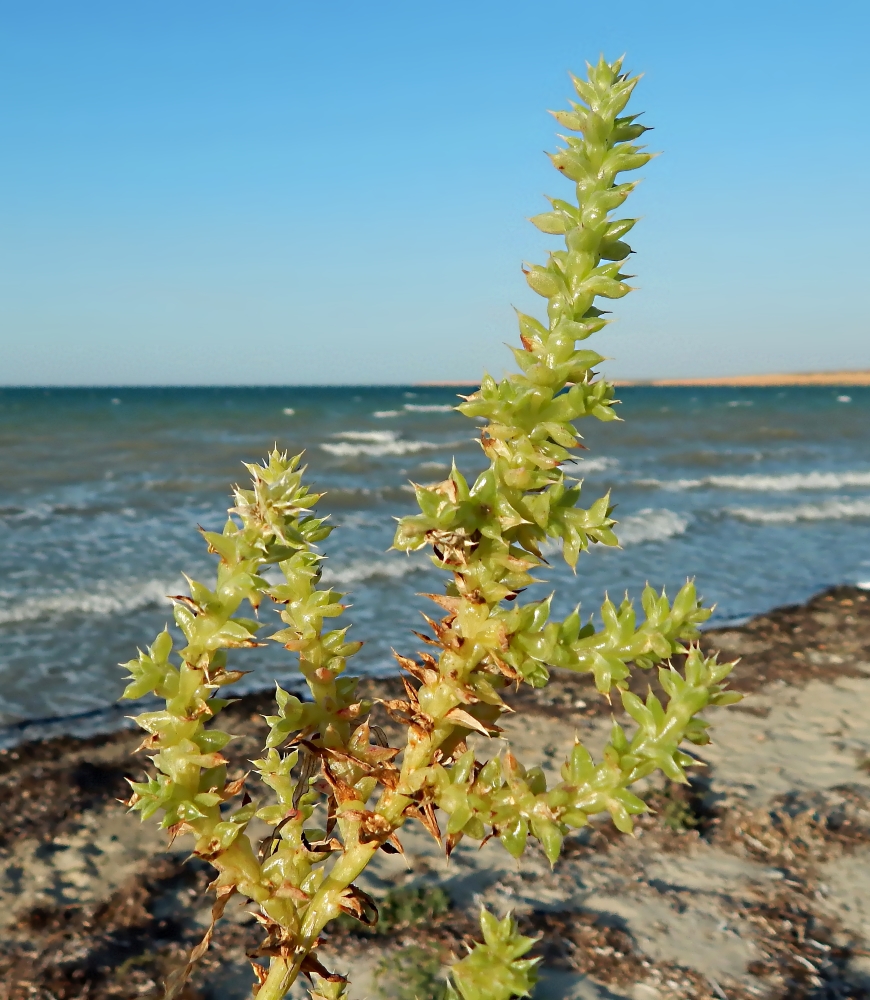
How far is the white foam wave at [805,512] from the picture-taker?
21030 millimetres

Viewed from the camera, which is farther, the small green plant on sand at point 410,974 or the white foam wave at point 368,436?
the white foam wave at point 368,436

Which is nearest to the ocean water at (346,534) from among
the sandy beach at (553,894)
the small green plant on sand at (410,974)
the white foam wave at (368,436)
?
the white foam wave at (368,436)

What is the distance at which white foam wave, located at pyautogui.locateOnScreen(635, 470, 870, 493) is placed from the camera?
2667cm

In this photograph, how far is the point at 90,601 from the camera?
41.8 ft

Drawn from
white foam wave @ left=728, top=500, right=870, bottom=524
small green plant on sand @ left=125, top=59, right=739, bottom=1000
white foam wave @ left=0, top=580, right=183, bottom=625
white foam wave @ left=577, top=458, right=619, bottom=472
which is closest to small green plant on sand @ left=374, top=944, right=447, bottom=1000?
small green plant on sand @ left=125, top=59, right=739, bottom=1000

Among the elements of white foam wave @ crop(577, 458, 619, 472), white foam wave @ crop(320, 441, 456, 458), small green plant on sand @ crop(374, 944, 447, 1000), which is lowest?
small green plant on sand @ crop(374, 944, 447, 1000)

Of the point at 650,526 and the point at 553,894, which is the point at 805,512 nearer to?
the point at 650,526

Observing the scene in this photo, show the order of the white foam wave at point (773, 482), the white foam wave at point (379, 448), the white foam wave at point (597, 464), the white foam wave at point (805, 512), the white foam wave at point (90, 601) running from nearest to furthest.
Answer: the white foam wave at point (90, 601) → the white foam wave at point (805, 512) → the white foam wave at point (773, 482) → the white foam wave at point (597, 464) → the white foam wave at point (379, 448)

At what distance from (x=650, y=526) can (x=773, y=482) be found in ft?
33.4

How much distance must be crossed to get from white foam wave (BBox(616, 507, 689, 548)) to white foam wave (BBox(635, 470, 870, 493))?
540 centimetres

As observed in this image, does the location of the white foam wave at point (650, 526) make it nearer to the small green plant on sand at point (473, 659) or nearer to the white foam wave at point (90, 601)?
the white foam wave at point (90, 601)

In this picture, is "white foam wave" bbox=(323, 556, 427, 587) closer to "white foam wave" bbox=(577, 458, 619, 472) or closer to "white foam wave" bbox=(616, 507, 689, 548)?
"white foam wave" bbox=(616, 507, 689, 548)

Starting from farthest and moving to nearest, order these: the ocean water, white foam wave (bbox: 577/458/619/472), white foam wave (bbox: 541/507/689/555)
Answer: white foam wave (bbox: 577/458/619/472), white foam wave (bbox: 541/507/689/555), the ocean water

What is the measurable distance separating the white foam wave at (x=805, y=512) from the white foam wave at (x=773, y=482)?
9.66 ft
